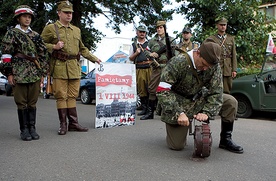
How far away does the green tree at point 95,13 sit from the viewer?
16359 millimetres

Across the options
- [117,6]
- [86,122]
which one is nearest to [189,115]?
[86,122]

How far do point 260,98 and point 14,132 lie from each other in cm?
504

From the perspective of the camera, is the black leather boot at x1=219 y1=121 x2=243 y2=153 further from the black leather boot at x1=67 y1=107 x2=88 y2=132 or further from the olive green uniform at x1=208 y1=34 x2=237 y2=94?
the olive green uniform at x1=208 y1=34 x2=237 y2=94

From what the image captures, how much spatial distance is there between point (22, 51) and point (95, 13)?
1477cm

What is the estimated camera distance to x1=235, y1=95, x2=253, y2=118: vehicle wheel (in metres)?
6.95

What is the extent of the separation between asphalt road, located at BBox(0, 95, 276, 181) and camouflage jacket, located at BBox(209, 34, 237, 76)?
163 cm

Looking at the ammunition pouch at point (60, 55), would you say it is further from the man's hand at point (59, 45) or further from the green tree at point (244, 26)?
the green tree at point (244, 26)

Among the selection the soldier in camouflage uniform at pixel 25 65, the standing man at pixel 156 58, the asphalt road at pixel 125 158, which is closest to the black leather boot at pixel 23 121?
the soldier in camouflage uniform at pixel 25 65

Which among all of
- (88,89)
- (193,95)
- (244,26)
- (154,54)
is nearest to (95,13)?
(88,89)

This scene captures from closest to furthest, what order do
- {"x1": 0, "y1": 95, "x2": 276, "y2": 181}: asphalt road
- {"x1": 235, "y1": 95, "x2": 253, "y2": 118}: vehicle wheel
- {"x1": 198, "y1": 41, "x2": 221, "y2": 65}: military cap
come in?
1. {"x1": 0, "y1": 95, "x2": 276, "y2": 181}: asphalt road
2. {"x1": 198, "y1": 41, "x2": 221, "y2": 65}: military cap
3. {"x1": 235, "y1": 95, "x2": 253, "y2": 118}: vehicle wheel

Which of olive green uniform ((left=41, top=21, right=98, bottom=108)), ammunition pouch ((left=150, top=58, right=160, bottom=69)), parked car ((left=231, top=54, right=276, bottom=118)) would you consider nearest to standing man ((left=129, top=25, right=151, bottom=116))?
ammunition pouch ((left=150, top=58, right=160, bottom=69))

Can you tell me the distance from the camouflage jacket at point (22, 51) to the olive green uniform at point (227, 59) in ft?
11.7

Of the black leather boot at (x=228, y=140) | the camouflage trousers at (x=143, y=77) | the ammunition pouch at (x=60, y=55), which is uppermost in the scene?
the ammunition pouch at (x=60, y=55)

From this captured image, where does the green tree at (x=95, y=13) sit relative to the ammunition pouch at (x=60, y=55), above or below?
above
